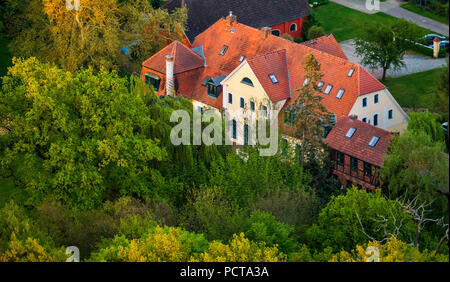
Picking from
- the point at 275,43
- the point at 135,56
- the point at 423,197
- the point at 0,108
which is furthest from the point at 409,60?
the point at 0,108

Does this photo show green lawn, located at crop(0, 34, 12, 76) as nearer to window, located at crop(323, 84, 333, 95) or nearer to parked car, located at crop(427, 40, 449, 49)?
window, located at crop(323, 84, 333, 95)

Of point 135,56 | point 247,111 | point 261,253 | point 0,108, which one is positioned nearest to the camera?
point 261,253

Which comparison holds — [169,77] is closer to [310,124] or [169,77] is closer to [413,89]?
[310,124]

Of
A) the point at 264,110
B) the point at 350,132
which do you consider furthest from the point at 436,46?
the point at 350,132

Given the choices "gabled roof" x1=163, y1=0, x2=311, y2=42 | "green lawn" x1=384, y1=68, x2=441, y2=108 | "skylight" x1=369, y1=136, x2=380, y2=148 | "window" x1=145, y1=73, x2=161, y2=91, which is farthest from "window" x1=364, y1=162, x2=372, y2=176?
"gabled roof" x1=163, y1=0, x2=311, y2=42

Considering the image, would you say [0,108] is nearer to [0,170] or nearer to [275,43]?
[0,170]
